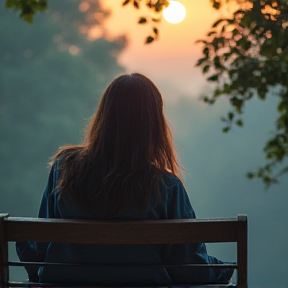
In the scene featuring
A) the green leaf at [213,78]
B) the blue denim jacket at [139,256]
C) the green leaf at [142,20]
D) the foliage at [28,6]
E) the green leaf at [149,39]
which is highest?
the green leaf at [142,20]

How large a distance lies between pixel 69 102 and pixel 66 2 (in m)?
2.84

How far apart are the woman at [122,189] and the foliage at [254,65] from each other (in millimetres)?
482

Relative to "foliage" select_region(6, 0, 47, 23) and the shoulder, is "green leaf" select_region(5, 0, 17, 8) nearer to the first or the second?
"foliage" select_region(6, 0, 47, 23)

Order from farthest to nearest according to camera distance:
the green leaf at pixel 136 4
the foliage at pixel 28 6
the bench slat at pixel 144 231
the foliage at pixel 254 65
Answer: the foliage at pixel 254 65 < the green leaf at pixel 136 4 < the foliage at pixel 28 6 < the bench slat at pixel 144 231

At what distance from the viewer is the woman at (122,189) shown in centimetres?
157

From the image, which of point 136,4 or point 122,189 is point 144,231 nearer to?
point 122,189

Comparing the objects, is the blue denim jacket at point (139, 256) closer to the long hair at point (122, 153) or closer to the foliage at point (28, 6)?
the long hair at point (122, 153)

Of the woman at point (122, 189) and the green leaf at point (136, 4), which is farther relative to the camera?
the green leaf at point (136, 4)

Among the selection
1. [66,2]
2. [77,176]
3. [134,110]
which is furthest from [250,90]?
[66,2]

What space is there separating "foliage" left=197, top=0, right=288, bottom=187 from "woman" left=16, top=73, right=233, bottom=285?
482mm

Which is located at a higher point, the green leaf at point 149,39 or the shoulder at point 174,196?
the green leaf at point 149,39

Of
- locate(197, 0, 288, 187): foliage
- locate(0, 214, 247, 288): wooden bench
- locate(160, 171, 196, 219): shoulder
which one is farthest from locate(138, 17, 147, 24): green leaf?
locate(0, 214, 247, 288): wooden bench

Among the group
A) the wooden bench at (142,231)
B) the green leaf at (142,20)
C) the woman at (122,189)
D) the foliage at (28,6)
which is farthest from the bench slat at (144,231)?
the green leaf at (142,20)

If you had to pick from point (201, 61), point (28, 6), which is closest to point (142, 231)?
point (28, 6)
